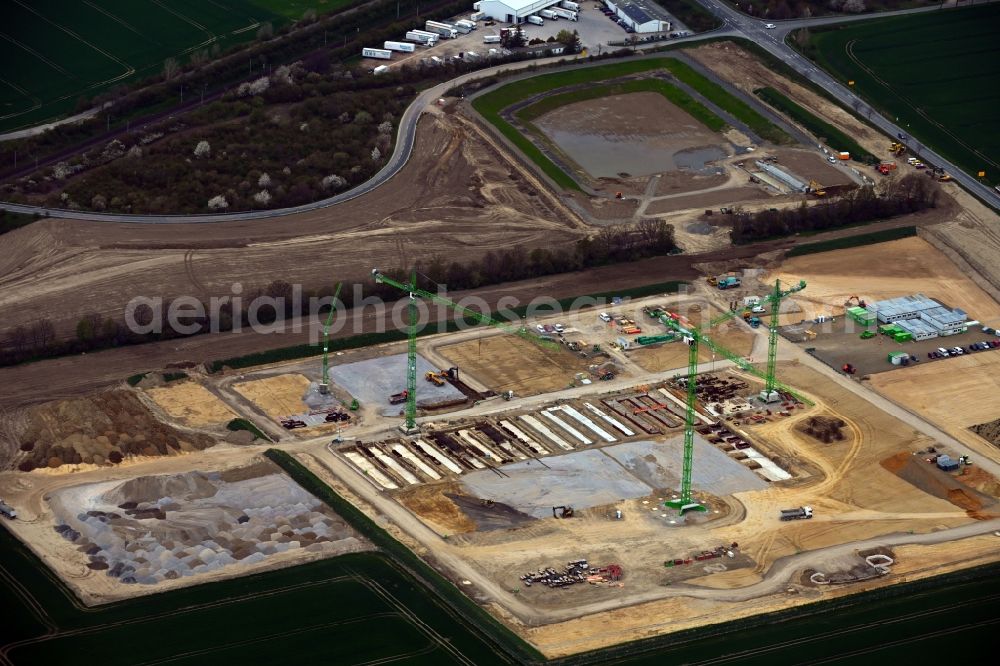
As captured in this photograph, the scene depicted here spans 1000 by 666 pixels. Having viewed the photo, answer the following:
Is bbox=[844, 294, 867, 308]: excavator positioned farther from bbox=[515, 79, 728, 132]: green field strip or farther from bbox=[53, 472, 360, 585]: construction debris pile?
bbox=[53, 472, 360, 585]: construction debris pile

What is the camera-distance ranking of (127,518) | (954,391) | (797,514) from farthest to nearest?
(954,391) → (797,514) → (127,518)

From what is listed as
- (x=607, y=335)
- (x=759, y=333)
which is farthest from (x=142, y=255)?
(x=759, y=333)

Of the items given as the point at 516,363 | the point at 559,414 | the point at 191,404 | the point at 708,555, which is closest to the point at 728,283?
the point at 516,363

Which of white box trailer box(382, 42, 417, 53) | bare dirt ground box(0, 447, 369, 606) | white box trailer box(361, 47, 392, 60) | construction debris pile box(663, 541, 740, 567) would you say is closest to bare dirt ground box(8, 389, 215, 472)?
bare dirt ground box(0, 447, 369, 606)

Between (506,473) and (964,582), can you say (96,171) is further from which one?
(964,582)

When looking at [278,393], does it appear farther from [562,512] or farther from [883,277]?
[883,277]

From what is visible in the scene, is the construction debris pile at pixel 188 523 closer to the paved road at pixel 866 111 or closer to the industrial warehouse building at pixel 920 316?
the industrial warehouse building at pixel 920 316
